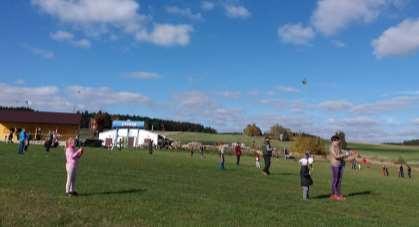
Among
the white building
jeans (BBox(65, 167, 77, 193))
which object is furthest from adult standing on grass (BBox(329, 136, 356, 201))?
the white building

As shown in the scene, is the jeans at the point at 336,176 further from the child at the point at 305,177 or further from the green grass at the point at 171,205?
the child at the point at 305,177

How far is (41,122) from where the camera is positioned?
104250 millimetres

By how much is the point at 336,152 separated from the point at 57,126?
89.5 metres

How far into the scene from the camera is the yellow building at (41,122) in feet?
336

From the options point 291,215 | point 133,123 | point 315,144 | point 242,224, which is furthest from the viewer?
point 315,144

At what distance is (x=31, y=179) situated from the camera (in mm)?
21953

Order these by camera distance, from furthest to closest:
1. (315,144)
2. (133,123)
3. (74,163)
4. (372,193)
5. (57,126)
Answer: (315,144), (133,123), (57,126), (372,193), (74,163)

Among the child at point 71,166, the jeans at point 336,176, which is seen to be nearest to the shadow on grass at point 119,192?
the child at point 71,166

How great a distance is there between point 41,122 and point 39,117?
1.54 m

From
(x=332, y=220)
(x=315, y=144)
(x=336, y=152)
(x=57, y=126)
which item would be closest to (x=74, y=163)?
(x=332, y=220)

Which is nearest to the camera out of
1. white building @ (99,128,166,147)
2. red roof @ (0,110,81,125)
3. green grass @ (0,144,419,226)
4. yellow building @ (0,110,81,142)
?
green grass @ (0,144,419,226)

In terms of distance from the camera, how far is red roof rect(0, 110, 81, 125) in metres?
103

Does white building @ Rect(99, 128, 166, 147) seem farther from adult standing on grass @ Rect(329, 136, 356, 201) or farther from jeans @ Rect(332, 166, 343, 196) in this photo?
adult standing on grass @ Rect(329, 136, 356, 201)

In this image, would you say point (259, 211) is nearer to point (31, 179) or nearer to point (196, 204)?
point (196, 204)
